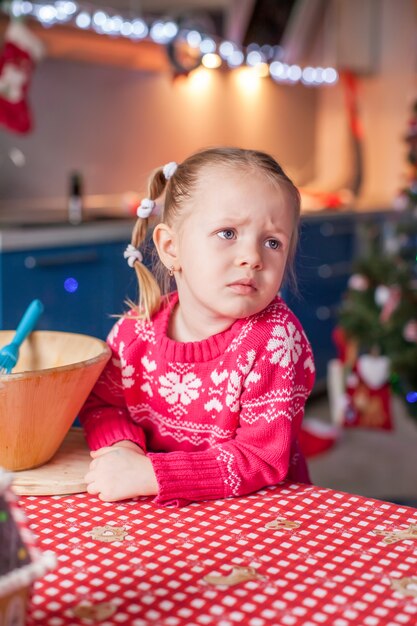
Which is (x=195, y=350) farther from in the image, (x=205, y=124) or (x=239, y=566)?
(x=205, y=124)

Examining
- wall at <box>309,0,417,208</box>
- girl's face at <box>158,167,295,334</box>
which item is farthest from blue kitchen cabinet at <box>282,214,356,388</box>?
girl's face at <box>158,167,295,334</box>

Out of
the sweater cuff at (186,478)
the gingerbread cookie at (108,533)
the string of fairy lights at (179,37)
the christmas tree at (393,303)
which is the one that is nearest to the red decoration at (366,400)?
the christmas tree at (393,303)


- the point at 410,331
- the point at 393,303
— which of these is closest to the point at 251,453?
the point at 410,331

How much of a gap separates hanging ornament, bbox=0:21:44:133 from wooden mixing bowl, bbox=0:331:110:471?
224 cm

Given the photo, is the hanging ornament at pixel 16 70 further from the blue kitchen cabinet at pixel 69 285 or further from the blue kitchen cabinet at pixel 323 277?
the blue kitchen cabinet at pixel 323 277

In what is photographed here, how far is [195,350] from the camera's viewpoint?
1116 mm

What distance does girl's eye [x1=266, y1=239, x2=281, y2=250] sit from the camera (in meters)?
1.06

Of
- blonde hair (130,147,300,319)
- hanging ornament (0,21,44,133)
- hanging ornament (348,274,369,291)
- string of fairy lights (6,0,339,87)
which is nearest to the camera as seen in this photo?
blonde hair (130,147,300,319)

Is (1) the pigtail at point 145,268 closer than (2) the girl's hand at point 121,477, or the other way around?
(2) the girl's hand at point 121,477

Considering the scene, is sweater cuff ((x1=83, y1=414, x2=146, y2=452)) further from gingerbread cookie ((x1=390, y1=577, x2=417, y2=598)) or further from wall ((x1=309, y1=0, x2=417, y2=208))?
wall ((x1=309, y1=0, x2=417, y2=208))

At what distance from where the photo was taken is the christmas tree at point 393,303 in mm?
3252

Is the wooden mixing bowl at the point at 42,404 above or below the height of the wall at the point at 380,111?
below

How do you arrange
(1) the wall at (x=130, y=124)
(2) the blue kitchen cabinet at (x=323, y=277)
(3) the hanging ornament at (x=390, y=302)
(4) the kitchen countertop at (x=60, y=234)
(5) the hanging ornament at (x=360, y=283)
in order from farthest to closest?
(2) the blue kitchen cabinet at (x=323, y=277)
(1) the wall at (x=130, y=124)
(5) the hanging ornament at (x=360, y=283)
(3) the hanging ornament at (x=390, y=302)
(4) the kitchen countertop at (x=60, y=234)

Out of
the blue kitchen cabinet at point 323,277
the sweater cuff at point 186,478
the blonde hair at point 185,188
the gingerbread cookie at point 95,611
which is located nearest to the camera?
the gingerbread cookie at point 95,611
